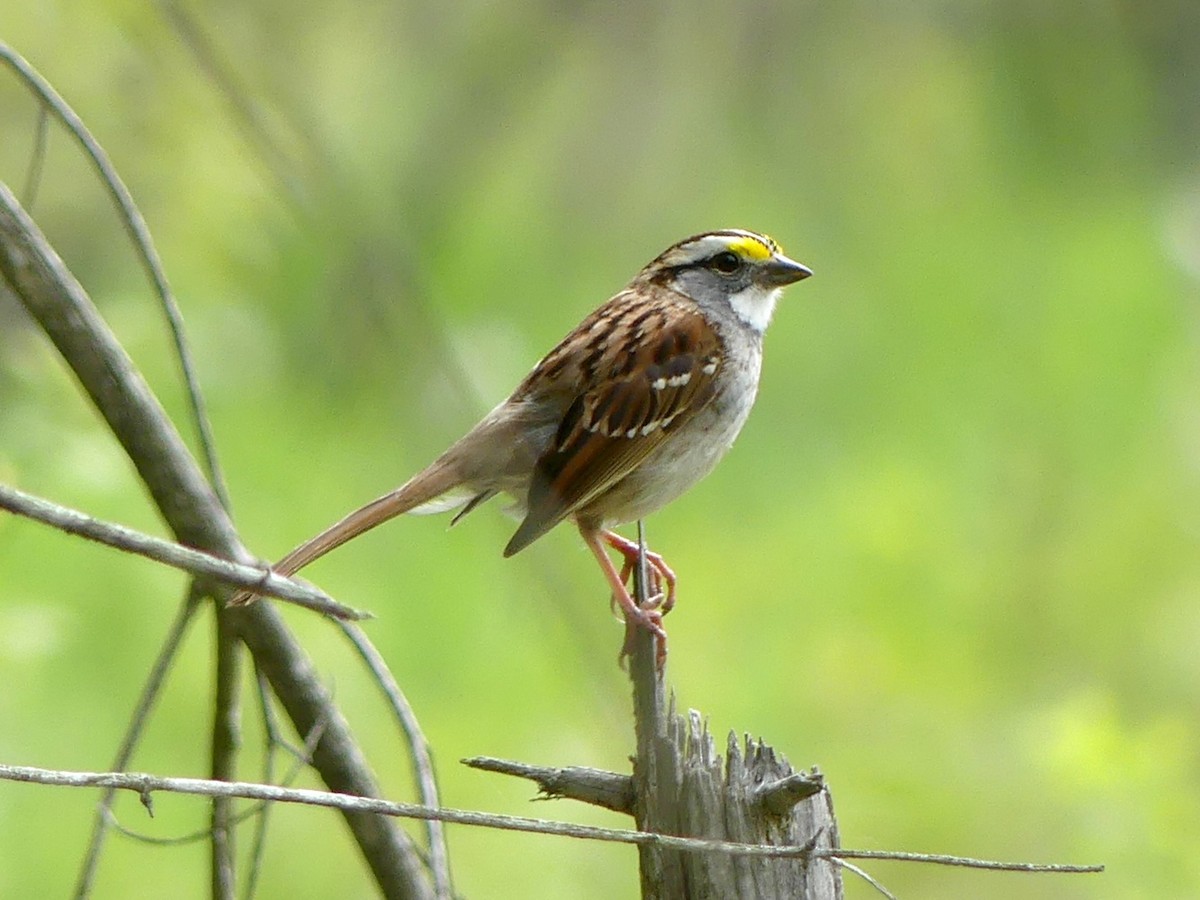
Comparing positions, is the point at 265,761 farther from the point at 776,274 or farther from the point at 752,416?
the point at 752,416

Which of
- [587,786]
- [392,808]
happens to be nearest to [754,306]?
[587,786]

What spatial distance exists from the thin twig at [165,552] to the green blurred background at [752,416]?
1.38 meters

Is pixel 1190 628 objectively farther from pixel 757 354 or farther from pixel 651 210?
pixel 651 210

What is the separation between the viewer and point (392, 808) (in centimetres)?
237

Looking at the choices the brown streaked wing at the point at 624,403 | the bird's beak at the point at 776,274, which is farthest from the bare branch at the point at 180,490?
the bird's beak at the point at 776,274

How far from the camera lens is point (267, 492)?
761 centimetres

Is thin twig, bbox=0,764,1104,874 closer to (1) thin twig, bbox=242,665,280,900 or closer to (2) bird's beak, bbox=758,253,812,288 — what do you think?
(1) thin twig, bbox=242,665,280,900

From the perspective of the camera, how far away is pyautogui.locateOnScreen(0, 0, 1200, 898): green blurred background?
5.79 m

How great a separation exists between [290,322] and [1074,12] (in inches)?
249

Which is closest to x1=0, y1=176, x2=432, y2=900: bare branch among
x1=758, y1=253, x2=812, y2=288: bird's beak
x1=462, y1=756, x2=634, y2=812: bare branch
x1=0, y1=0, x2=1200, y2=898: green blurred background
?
x1=0, y1=0, x2=1200, y2=898: green blurred background

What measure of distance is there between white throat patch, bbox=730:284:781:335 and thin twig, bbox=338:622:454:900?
75.5 inches

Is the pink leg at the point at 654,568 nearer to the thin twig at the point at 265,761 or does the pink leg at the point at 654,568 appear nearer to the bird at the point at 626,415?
the bird at the point at 626,415

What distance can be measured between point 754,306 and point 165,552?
3173 mm

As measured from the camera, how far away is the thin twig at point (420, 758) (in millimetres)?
3254
